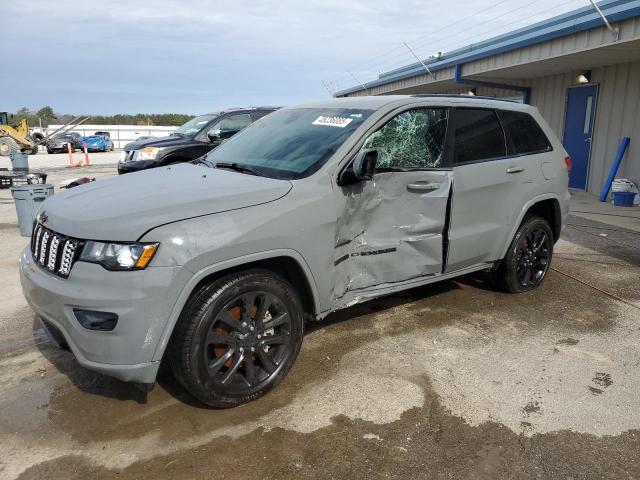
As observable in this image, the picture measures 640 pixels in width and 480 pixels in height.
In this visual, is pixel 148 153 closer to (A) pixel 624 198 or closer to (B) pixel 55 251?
(B) pixel 55 251

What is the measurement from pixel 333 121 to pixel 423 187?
81 centimetres

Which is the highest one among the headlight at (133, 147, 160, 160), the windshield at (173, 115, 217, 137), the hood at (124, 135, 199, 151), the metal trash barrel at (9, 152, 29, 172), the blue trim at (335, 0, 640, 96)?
the blue trim at (335, 0, 640, 96)

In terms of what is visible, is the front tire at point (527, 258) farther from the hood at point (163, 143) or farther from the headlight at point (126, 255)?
the hood at point (163, 143)

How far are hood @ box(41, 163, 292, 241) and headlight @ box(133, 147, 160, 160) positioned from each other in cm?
518

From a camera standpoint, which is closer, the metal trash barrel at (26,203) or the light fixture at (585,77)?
the metal trash barrel at (26,203)

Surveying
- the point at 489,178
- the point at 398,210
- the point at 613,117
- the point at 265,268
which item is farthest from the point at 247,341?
the point at 613,117

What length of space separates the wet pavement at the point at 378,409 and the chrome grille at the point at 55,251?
88cm

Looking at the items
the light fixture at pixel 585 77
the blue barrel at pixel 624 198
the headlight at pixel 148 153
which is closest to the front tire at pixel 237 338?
the headlight at pixel 148 153

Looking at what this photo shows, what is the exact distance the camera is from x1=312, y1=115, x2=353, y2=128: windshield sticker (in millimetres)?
3621

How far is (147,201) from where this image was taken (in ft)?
9.23

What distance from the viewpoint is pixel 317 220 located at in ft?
10.3

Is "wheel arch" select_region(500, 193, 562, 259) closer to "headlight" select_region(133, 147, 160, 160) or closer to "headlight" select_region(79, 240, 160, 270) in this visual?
"headlight" select_region(79, 240, 160, 270)

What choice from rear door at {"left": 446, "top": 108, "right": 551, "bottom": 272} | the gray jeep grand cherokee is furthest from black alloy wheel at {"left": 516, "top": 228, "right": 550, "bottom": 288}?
rear door at {"left": 446, "top": 108, "right": 551, "bottom": 272}

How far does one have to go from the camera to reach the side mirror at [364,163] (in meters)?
3.20
